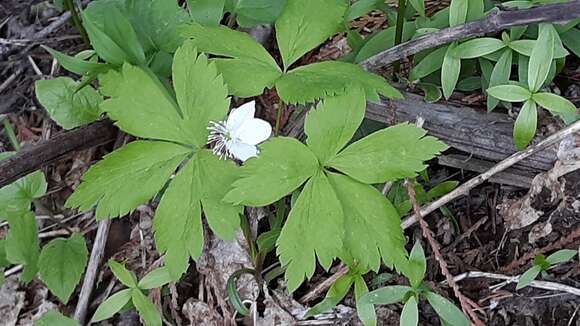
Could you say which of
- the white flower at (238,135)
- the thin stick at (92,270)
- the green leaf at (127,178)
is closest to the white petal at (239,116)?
the white flower at (238,135)

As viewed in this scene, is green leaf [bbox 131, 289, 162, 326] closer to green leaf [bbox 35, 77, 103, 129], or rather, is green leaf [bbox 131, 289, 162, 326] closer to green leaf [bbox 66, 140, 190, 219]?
green leaf [bbox 66, 140, 190, 219]

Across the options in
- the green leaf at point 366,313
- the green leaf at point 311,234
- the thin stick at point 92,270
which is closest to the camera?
the green leaf at point 311,234

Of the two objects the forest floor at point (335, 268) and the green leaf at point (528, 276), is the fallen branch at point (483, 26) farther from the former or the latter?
the green leaf at point (528, 276)

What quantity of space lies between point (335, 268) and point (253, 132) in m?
0.45

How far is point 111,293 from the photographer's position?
2.12 m

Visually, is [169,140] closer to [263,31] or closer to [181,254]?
[181,254]

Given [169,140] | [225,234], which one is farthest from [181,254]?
[169,140]

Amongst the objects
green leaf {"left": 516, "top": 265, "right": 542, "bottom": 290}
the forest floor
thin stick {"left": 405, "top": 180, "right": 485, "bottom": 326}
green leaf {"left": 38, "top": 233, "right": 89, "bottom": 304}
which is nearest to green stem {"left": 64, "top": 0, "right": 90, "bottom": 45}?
the forest floor

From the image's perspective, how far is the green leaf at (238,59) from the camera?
68.5 inches

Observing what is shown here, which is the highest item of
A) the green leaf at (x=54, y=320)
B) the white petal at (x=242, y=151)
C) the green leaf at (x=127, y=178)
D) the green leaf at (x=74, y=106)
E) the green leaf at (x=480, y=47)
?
the green leaf at (x=480, y=47)

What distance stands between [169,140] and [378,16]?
0.91 meters

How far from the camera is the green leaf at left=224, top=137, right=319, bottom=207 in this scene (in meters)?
1.58

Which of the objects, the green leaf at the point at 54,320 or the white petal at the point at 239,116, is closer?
the white petal at the point at 239,116

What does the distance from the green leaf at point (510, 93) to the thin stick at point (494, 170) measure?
12 centimetres
